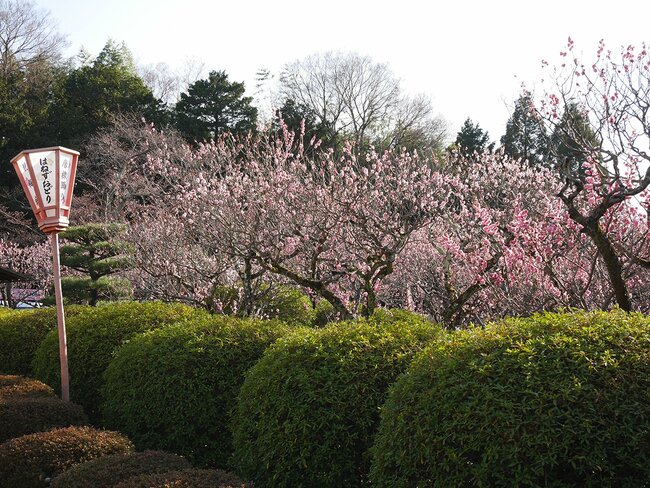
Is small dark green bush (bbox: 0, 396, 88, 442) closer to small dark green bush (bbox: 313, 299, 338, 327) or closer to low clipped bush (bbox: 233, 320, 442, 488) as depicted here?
low clipped bush (bbox: 233, 320, 442, 488)

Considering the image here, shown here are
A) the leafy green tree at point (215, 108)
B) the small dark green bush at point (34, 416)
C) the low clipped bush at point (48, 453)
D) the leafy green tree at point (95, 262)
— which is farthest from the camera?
the leafy green tree at point (215, 108)

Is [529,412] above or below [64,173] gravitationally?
below

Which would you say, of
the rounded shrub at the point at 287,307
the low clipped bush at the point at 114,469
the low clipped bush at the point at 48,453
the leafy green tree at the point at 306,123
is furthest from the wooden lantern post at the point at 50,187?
the leafy green tree at the point at 306,123

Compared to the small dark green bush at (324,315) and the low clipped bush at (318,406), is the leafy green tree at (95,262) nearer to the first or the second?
the small dark green bush at (324,315)

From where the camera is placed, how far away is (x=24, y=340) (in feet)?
21.9

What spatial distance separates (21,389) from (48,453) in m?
1.62

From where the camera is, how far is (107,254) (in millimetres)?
11109

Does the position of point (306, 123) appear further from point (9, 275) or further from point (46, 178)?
point (46, 178)

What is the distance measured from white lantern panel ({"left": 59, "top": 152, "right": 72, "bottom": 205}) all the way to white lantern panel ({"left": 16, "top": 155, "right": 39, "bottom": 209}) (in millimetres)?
224

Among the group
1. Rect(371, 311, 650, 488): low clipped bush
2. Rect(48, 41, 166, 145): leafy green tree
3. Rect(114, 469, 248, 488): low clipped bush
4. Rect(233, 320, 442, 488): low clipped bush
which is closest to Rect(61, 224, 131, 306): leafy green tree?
Rect(233, 320, 442, 488): low clipped bush

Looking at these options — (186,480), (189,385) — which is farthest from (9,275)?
(186,480)

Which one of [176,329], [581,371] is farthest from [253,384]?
[581,371]

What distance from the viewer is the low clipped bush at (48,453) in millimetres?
3262

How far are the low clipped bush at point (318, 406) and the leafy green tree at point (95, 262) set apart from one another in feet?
25.9
